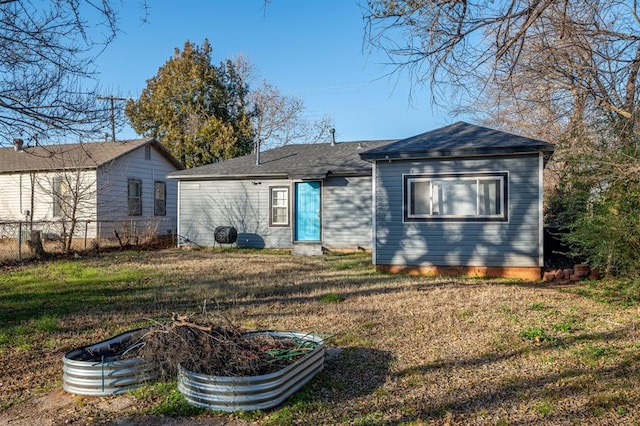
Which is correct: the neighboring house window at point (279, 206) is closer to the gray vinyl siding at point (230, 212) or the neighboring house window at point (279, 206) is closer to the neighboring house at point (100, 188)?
the gray vinyl siding at point (230, 212)

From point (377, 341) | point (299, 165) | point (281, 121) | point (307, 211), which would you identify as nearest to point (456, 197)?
point (377, 341)

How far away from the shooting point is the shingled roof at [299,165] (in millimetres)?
14859

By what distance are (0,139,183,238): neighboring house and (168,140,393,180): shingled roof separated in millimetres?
2803

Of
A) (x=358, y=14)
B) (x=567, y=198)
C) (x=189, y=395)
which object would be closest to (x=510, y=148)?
(x=567, y=198)

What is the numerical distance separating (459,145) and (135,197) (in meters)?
13.9

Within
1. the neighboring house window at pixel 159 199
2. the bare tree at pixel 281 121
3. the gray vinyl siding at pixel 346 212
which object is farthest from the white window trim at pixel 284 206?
Result: the bare tree at pixel 281 121

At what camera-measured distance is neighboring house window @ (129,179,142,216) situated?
19.5m

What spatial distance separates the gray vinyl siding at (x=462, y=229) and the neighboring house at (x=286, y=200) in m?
3.91

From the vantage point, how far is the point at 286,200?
15.9 meters

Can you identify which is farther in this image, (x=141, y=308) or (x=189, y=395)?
(x=141, y=308)

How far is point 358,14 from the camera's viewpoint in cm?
440

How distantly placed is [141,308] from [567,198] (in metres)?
7.53

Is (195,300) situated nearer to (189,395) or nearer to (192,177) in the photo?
(189,395)

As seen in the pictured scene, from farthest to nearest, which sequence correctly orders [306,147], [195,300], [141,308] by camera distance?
[306,147], [195,300], [141,308]
